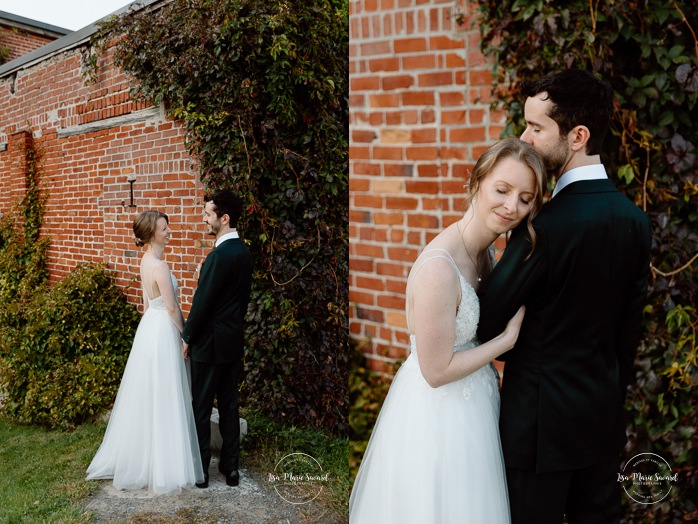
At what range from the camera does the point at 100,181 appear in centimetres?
621

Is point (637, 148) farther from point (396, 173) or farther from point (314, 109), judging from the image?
point (314, 109)

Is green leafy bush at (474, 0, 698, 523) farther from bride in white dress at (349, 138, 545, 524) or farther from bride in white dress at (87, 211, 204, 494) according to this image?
bride in white dress at (87, 211, 204, 494)

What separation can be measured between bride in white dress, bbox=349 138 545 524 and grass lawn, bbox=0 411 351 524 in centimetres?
168

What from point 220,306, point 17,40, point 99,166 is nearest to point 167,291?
point 220,306

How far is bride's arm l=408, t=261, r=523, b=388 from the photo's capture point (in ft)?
5.91

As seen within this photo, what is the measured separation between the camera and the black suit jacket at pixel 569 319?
174 cm

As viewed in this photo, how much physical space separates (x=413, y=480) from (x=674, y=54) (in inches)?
74.3

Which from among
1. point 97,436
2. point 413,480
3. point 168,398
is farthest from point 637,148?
point 97,436

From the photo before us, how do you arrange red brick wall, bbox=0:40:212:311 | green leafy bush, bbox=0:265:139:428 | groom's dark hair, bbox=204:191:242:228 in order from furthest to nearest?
red brick wall, bbox=0:40:212:311 < green leafy bush, bbox=0:265:139:428 < groom's dark hair, bbox=204:191:242:228

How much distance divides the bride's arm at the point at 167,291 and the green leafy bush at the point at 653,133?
7.99ft

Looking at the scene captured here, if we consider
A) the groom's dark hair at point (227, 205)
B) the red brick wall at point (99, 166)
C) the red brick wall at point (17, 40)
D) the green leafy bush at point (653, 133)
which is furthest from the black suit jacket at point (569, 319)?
the red brick wall at point (17, 40)

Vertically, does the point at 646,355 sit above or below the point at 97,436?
above

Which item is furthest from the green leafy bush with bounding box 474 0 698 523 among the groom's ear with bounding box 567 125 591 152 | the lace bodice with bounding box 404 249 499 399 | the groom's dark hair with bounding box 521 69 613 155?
the lace bodice with bounding box 404 249 499 399

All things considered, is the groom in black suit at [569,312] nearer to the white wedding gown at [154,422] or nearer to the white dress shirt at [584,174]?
the white dress shirt at [584,174]
